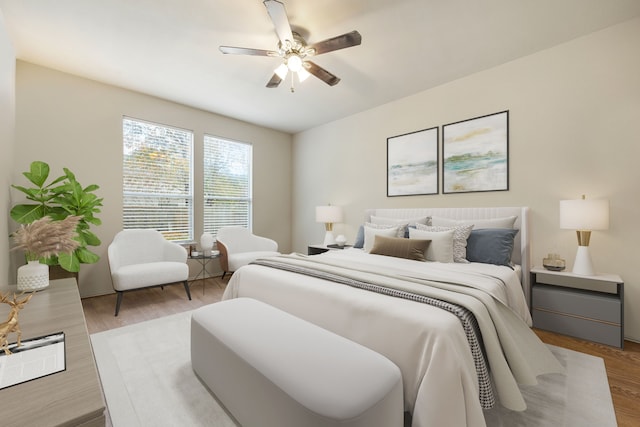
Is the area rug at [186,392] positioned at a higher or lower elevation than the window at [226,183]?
lower

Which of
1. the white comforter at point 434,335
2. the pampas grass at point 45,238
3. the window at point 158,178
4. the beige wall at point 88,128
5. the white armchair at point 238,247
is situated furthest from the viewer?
the white armchair at point 238,247

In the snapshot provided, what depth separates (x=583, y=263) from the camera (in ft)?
8.11

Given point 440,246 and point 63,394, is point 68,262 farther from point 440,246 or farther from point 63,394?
point 440,246

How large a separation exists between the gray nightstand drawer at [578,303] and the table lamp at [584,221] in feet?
0.68

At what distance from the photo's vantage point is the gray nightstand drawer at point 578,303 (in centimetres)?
232

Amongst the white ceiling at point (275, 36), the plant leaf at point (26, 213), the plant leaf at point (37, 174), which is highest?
the white ceiling at point (275, 36)

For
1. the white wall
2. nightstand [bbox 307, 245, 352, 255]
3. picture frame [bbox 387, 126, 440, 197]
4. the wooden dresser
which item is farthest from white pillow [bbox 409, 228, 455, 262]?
the white wall

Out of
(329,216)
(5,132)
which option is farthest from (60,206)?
(329,216)

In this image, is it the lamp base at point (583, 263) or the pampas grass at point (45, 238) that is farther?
the lamp base at point (583, 263)

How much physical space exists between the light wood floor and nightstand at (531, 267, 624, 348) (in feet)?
0.27

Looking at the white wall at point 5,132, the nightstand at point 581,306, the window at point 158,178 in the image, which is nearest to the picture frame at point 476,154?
the nightstand at point 581,306

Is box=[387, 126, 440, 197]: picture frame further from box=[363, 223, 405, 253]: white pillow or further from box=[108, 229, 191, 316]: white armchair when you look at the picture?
box=[108, 229, 191, 316]: white armchair

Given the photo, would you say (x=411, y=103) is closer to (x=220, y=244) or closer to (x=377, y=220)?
(x=377, y=220)

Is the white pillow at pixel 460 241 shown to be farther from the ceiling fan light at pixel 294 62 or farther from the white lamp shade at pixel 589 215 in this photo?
the ceiling fan light at pixel 294 62
